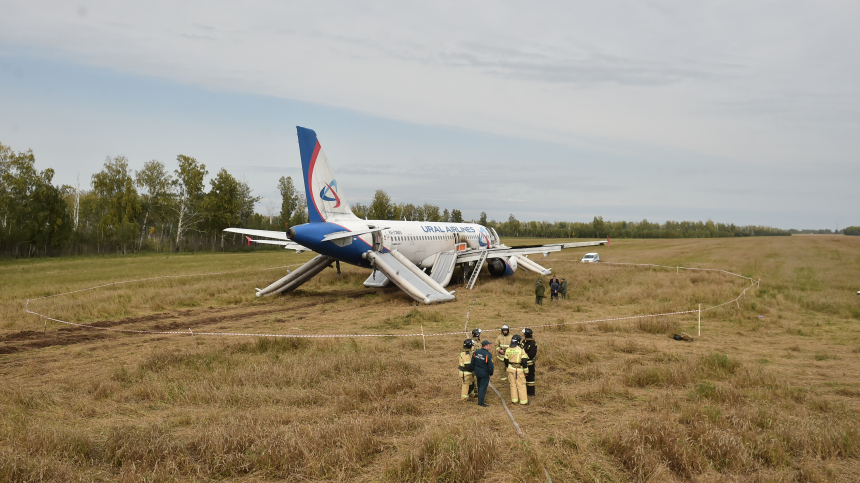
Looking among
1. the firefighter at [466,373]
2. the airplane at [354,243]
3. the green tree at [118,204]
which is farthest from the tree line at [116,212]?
the firefighter at [466,373]

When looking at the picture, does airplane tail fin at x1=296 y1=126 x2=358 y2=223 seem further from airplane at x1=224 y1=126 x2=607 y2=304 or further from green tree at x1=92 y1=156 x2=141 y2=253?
green tree at x1=92 y1=156 x2=141 y2=253

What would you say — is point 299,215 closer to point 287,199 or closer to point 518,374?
point 287,199

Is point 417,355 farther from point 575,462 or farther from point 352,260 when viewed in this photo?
point 352,260

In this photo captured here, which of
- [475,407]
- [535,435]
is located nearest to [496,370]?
[475,407]

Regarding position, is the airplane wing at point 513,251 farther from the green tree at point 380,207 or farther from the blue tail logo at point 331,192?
the green tree at point 380,207

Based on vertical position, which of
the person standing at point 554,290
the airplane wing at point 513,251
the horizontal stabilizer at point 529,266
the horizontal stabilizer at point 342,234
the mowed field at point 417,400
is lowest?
the mowed field at point 417,400

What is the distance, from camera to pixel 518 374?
396 inches

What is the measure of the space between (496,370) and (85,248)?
2684 inches

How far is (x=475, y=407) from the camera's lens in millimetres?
10023

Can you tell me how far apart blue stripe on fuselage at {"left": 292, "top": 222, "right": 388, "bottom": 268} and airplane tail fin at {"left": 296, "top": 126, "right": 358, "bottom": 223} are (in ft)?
2.60

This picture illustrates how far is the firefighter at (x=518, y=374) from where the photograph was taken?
33.0ft

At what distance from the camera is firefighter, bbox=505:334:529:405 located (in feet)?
33.0

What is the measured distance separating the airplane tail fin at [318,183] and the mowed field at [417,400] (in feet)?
18.8

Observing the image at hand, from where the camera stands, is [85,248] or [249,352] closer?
[249,352]
